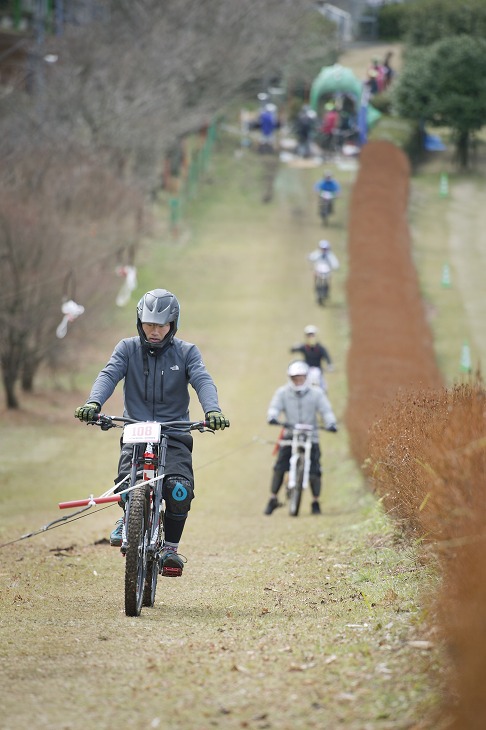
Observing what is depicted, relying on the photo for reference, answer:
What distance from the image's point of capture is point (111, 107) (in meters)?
46.9

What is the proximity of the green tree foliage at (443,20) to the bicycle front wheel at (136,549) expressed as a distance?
71777 millimetres

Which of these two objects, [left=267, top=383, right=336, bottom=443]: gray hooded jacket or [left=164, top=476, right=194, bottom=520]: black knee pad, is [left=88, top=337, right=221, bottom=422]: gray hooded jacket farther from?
[left=267, top=383, right=336, bottom=443]: gray hooded jacket

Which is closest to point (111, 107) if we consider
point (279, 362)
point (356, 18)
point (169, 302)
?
point (279, 362)

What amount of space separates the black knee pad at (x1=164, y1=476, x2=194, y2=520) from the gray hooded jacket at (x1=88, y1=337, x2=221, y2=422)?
486 millimetres

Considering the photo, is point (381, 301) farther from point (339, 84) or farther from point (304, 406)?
point (339, 84)

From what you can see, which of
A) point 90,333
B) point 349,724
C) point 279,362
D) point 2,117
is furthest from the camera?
point 2,117

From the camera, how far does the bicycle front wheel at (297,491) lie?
666 inches

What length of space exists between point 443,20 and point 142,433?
74904 millimetres

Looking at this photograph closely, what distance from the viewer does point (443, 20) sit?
79500 mm

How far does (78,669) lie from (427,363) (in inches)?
865

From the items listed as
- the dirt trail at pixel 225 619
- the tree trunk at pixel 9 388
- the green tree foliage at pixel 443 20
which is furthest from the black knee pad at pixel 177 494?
the green tree foliage at pixel 443 20

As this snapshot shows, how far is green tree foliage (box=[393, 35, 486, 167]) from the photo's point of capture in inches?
2579

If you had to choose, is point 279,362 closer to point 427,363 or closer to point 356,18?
point 427,363

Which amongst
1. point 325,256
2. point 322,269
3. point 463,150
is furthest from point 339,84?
point 325,256
